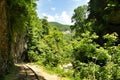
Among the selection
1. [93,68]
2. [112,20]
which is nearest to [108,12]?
[112,20]

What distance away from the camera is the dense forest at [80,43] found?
63.0ft

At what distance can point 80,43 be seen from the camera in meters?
24.0

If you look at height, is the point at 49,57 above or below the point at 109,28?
below

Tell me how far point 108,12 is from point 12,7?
12.1 meters

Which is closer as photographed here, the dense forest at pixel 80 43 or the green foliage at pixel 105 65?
the green foliage at pixel 105 65

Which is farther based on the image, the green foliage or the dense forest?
the dense forest

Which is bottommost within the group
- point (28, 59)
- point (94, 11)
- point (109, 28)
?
point (28, 59)

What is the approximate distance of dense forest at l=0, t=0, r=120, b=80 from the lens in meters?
19.2

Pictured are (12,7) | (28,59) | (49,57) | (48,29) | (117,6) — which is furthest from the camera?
(48,29)

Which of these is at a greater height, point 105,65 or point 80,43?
point 80,43

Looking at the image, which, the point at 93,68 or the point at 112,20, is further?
the point at 112,20

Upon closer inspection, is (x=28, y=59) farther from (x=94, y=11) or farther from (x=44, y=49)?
(x=94, y=11)

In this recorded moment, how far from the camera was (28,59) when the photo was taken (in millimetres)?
59062

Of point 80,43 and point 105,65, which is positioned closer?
point 105,65
